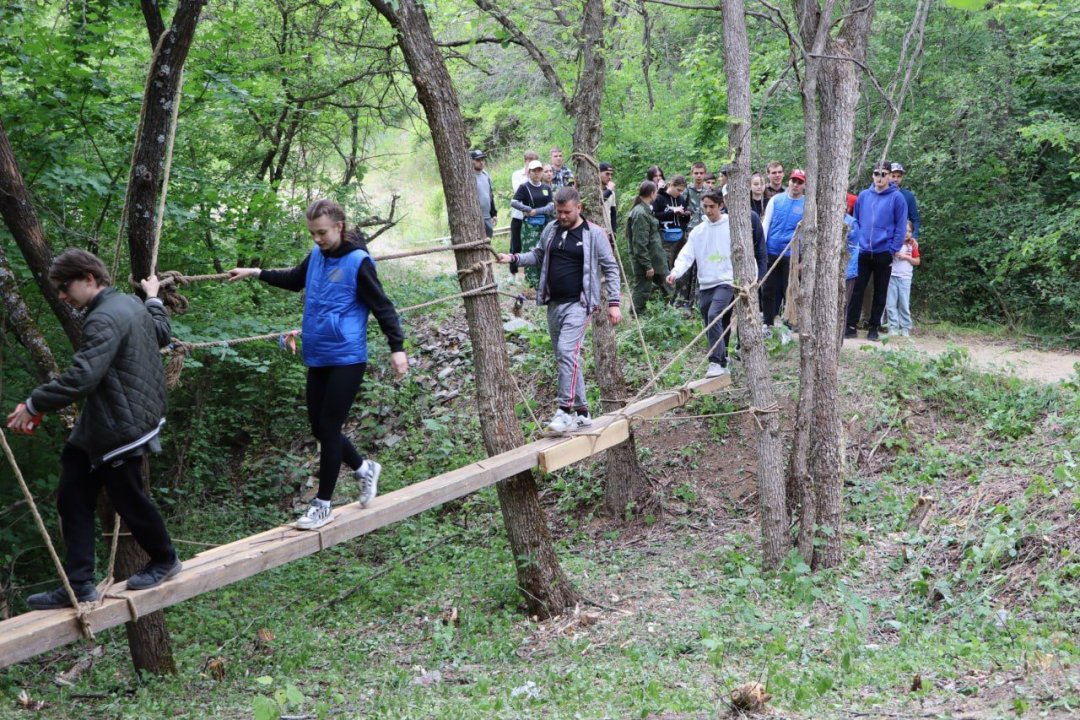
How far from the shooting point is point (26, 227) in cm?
538

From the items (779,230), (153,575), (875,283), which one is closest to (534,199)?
(779,230)

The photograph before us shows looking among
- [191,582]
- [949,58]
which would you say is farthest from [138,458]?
[949,58]

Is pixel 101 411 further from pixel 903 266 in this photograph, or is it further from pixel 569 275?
pixel 903 266

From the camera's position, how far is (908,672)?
441cm

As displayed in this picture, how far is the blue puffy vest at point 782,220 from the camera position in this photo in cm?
924

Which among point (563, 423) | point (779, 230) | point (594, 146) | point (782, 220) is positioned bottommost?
point (563, 423)

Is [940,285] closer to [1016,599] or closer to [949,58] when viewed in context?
[949,58]

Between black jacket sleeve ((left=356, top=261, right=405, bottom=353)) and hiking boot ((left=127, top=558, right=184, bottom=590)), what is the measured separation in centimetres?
147

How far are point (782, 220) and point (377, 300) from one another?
5.80 meters

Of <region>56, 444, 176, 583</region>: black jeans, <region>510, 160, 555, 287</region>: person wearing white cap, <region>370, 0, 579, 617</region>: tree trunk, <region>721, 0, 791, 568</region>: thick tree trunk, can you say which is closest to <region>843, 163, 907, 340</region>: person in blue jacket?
<region>510, 160, 555, 287</region>: person wearing white cap

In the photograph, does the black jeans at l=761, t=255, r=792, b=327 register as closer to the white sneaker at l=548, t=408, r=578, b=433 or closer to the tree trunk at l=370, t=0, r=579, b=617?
the white sneaker at l=548, t=408, r=578, b=433

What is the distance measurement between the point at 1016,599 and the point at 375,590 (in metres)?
4.62

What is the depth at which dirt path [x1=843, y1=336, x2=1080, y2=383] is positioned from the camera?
29.7 ft

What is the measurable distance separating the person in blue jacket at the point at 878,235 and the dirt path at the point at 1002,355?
30 cm
